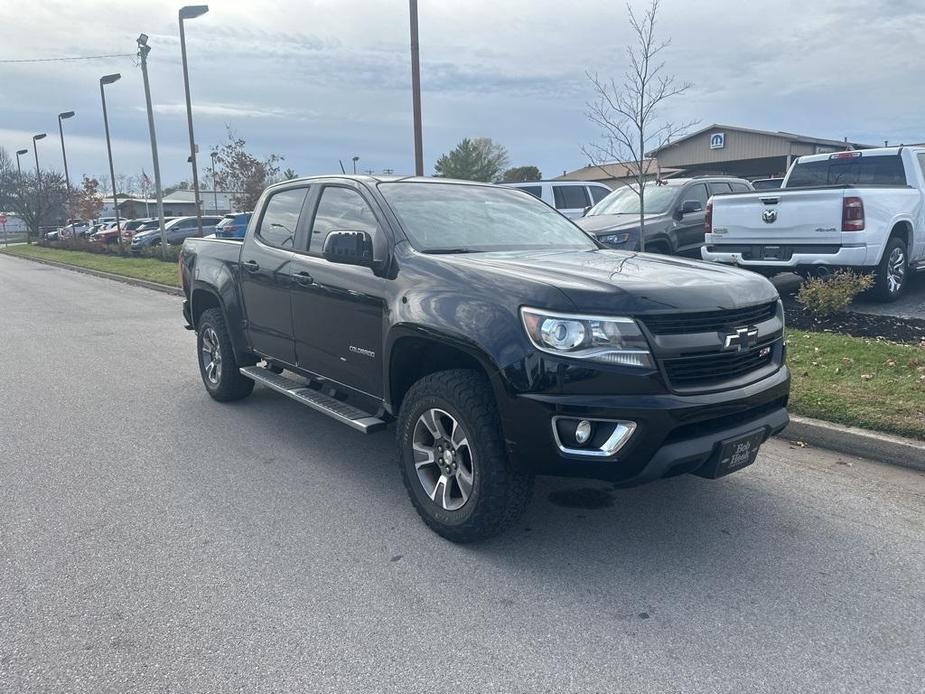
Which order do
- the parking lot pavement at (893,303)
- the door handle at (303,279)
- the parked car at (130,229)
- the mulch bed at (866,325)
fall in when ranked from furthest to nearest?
the parked car at (130,229), the parking lot pavement at (893,303), the mulch bed at (866,325), the door handle at (303,279)

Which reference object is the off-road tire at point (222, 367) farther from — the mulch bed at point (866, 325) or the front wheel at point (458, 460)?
the mulch bed at point (866, 325)

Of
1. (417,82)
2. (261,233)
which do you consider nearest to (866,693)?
(261,233)

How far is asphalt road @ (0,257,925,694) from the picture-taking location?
8.79 feet

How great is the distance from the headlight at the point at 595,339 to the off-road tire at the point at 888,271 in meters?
6.90

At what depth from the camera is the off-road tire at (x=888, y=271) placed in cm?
860

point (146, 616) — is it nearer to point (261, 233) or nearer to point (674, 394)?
point (674, 394)

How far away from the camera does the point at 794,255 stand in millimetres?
8695

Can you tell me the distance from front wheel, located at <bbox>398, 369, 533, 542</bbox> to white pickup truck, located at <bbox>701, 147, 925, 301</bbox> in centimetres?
657

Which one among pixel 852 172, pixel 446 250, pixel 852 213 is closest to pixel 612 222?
pixel 852 172

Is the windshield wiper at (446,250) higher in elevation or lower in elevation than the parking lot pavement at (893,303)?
higher

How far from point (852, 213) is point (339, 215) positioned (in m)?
6.32

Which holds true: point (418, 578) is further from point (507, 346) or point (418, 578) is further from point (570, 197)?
point (570, 197)

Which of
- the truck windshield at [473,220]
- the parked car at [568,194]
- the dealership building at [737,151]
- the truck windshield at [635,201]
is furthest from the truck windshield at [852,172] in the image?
the dealership building at [737,151]

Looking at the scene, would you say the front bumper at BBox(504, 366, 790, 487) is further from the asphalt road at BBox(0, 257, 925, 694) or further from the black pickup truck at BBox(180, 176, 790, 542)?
the asphalt road at BBox(0, 257, 925, 694)
